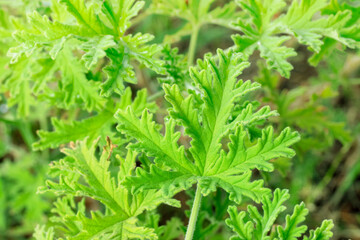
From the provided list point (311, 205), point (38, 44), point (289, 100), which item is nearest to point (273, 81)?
point (289, 100)

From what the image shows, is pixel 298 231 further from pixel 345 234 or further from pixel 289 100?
pixel 345 234

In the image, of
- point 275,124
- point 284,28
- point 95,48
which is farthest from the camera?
point 275,124

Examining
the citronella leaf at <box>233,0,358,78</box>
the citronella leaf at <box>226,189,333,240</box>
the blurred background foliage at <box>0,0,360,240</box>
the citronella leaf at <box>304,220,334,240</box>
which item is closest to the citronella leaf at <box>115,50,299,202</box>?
the citronella leaf at <box>226,189,333,240</box>

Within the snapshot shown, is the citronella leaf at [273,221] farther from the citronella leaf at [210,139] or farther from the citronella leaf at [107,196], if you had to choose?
the citronella leaf at [107,196]

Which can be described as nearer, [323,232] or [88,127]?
[323,232]

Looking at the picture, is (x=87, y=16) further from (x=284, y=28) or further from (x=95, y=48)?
(x=284, y=28)

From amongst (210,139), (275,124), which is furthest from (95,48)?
(275,124)

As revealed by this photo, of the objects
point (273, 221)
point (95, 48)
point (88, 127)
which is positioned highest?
point (95, 48)

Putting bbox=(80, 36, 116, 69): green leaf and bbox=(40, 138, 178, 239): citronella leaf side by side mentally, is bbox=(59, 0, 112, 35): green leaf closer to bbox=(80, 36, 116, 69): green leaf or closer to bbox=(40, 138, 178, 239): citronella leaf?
bbox=(80, 36, 116, 69): green leaf

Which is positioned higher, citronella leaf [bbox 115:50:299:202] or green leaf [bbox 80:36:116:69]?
green leaf [bbox 80:36:116:69]
